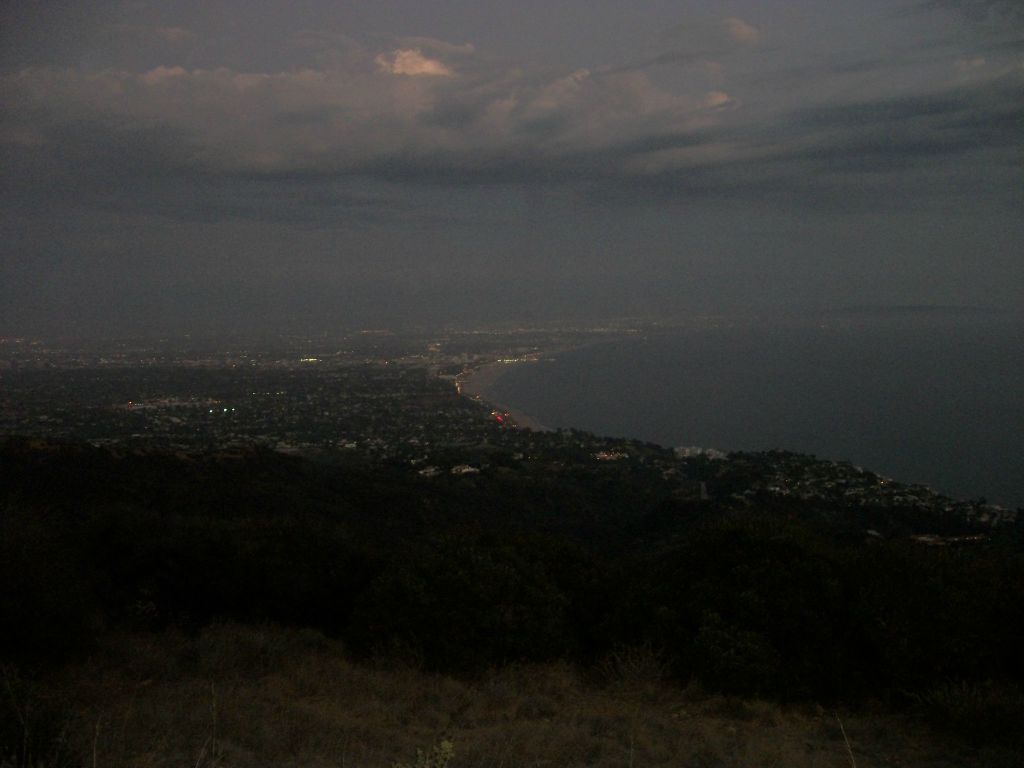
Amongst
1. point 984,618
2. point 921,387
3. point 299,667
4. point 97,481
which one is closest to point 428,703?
point 299,667

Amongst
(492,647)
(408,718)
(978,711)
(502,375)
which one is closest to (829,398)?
(502,375)

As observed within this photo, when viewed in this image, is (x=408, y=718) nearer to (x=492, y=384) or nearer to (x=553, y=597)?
(x=553, y=597)

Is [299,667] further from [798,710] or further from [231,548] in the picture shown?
[798,710]

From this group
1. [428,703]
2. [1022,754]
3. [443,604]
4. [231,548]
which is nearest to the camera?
[1022,754]

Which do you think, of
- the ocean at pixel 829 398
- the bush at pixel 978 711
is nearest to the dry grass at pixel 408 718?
the bush at pixel 978 711

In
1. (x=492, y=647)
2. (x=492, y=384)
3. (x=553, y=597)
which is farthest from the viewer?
(x=492, y=384)

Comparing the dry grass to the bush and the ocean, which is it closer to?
the bush

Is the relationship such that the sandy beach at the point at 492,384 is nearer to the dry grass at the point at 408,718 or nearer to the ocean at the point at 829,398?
the ocean at the point at 829,398
